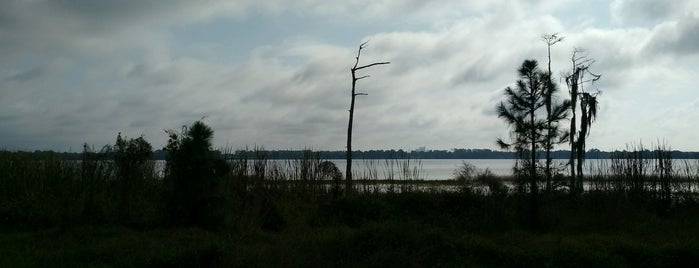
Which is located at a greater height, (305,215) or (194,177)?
(194,177)

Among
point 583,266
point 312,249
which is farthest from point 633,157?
point 312,249

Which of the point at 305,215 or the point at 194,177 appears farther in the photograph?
the point at 305,215

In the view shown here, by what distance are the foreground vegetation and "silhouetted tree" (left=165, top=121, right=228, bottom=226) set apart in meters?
0.02

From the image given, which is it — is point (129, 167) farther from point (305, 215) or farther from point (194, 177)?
point (305, 215)

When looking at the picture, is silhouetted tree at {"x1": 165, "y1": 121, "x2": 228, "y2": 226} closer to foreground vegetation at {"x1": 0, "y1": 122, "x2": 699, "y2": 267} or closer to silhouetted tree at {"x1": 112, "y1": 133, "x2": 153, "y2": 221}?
foreground vegetation at {"x1": 0, "y1": 122, "x2": 699, "y2": 267}

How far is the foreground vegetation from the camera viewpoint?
340 inches

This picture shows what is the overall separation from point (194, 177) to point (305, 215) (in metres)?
2.95

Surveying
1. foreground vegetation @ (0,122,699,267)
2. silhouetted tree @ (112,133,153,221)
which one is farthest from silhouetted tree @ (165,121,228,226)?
silhouetted tree @ (112,133,153,221)

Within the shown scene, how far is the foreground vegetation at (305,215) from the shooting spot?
8625mm

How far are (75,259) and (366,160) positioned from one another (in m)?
9.96

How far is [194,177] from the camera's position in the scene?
35.3 ft

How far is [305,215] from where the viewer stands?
12.6m

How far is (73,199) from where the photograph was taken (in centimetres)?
1255

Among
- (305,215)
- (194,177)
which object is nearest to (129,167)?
(194,177)
